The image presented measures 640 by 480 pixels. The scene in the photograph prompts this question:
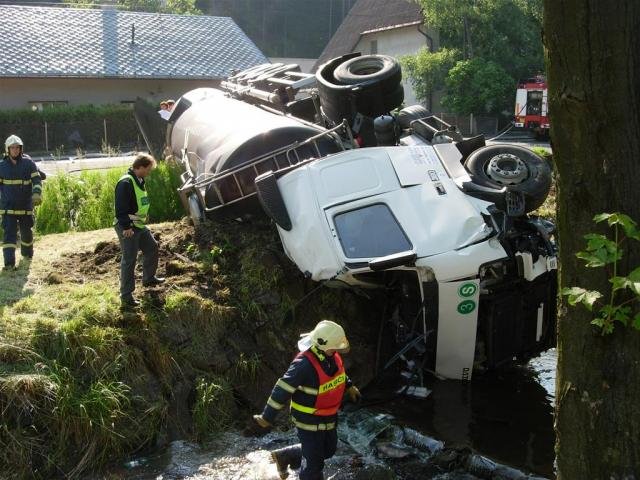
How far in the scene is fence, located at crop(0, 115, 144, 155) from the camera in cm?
2806

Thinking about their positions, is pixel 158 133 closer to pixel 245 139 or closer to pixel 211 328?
pixel 245 139

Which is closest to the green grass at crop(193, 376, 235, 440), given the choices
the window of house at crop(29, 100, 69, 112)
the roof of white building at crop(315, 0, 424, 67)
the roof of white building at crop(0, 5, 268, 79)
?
the roof of white building at crop(0, 5, 268, 79)

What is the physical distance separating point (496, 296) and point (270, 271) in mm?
2438

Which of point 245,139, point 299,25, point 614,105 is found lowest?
point 299,25

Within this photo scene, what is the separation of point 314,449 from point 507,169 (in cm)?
414

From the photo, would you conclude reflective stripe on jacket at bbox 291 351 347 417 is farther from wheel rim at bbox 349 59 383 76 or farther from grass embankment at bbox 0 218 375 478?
wheel rim at bbox 349 59 383 76

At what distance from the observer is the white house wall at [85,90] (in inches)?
1209

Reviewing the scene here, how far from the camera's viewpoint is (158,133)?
15531mm

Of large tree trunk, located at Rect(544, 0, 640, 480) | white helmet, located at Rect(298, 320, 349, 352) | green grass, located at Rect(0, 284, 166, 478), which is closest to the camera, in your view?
large tree trunk, located at Rect(544, 0, 640, 480)

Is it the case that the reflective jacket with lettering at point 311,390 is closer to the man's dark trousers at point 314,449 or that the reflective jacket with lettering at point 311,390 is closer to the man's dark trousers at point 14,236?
the man's dark trousers at point 314,449

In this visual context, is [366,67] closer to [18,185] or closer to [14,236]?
[18,185]

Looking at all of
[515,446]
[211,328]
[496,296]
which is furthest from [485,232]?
[211,328]

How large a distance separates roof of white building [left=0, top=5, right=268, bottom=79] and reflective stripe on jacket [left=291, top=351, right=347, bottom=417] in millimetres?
27221

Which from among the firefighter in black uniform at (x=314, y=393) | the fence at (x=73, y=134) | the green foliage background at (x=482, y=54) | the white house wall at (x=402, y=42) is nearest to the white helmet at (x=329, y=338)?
the firefighter in black uniform at (x=314, y=393)
